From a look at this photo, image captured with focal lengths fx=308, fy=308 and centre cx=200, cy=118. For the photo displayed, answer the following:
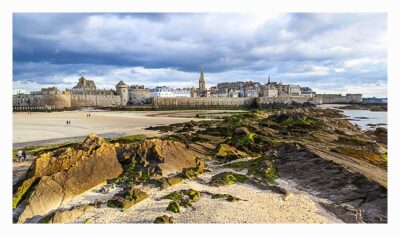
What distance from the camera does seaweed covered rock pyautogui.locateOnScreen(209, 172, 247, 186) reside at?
8680 millimetres

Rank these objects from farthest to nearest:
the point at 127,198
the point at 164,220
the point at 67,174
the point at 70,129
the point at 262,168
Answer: the point at 70,129, the point at 262,168, the point at 67,174, the point at 127,198, the point at 164,220

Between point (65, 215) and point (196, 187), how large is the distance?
3.36 metres

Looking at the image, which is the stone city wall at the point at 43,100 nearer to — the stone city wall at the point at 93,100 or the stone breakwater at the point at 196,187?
the stone city wall at the point at 93,100

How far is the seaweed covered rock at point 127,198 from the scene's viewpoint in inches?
274

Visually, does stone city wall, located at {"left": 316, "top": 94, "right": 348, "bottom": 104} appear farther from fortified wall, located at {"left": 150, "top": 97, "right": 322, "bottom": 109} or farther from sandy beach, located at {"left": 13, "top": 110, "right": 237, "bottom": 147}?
sandy beach, located at {"left": 13, "top": 110, "right": 237, "bottom": 147}

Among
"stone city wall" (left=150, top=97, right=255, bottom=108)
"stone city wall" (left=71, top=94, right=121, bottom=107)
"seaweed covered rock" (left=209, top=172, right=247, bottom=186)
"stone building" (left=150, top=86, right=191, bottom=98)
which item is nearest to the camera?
"seaweed covered rock" (left=209, top=172, right=247, bottom=186)

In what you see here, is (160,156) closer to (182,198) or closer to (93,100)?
(182,198)

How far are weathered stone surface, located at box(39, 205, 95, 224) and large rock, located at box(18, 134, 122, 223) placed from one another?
1.94 ft

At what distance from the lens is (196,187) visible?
8.34 meters

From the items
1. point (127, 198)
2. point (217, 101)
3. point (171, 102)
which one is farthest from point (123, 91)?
point (127, 198)

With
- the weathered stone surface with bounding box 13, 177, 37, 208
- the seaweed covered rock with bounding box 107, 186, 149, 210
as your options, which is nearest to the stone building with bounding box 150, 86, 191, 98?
the weathered stone surface with bounding box 13, 177, 37, 208
